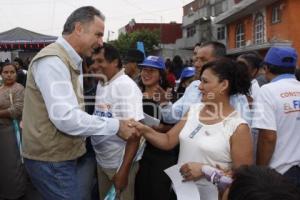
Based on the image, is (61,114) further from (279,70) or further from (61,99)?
(279,70)

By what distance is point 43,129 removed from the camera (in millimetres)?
2709

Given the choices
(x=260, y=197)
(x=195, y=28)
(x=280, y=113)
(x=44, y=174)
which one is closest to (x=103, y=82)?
(x=44, y=174)

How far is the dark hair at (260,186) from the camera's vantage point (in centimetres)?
136

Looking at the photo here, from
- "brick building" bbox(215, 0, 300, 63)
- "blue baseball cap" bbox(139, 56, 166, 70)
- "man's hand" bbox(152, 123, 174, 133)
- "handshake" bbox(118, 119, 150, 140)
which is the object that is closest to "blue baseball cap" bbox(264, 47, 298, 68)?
"man's hand" bbox(152, 123, 174, 133)

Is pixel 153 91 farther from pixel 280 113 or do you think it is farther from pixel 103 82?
pixel 280 113

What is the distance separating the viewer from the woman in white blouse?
8.79 feet

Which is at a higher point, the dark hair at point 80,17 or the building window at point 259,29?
the building window at point 259,29

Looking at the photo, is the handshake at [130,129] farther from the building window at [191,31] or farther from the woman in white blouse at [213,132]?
the building window at [191,31]

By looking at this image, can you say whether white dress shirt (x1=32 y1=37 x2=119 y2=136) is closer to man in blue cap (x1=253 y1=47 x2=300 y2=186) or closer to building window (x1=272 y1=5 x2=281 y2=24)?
man in blue cap (x1=253 y1=47 x2=300 y2=186)

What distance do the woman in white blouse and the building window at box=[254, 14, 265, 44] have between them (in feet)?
70.7

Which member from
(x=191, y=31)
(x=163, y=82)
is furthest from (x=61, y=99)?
(x=191, y=31)

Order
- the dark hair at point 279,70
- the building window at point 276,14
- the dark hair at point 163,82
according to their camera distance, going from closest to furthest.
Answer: the dark hair at point 279,70 < the dark hair at point 163,82 < the building window at point 276,14

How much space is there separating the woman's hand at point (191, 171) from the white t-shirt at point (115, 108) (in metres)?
0.63

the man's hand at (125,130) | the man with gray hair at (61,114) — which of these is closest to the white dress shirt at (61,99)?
the man with gray hair at (61,114)
